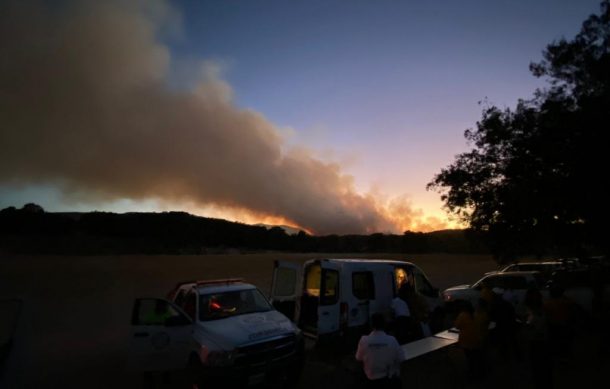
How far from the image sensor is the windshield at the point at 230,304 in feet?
25.8

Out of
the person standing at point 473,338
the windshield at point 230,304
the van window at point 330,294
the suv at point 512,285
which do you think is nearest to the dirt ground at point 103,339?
the person standing at point 473,338

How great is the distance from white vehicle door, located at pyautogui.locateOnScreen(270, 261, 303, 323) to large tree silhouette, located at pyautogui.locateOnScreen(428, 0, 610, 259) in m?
6.94

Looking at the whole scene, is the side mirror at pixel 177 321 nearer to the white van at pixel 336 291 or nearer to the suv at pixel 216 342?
the suv at pixel 216 342

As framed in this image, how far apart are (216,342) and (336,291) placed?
11.9 ft

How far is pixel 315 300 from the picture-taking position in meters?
10.4

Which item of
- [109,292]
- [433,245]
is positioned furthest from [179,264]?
[433,245]

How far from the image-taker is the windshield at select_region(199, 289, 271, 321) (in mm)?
7855

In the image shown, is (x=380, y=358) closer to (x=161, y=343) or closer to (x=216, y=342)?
(x=216, y=342)

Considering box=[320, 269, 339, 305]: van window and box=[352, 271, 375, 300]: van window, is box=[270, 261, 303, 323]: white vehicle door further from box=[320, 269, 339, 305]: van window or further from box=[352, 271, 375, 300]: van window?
box=[352, 271, 375, 300]: van window

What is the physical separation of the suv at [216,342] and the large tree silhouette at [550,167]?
27.5 ft

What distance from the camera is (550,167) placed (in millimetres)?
11461

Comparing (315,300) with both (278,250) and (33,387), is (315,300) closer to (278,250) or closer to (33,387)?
→ (33,387)

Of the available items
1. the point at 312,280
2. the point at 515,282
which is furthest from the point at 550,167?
the point at 312,280

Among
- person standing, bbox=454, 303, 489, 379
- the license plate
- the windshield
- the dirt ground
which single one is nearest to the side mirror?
the windshield
